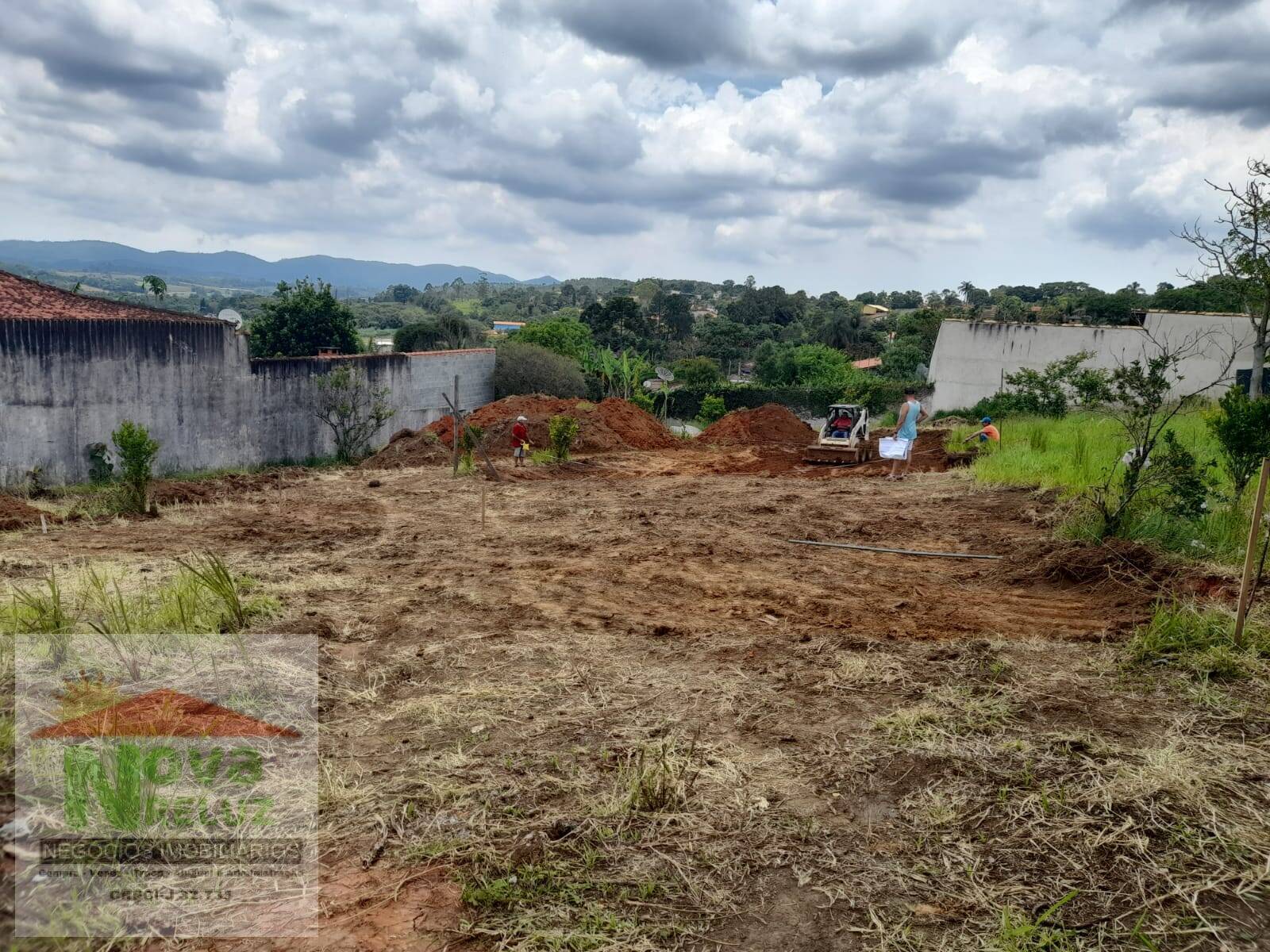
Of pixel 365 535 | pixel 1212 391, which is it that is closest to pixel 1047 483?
pixel 365 535

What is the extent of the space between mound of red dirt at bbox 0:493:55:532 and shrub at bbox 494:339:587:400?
1776 centimetres

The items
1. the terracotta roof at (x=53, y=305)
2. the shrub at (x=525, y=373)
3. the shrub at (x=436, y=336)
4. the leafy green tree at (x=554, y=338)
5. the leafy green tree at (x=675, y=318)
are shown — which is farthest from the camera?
the leafy green tree at (x=675, y=318)

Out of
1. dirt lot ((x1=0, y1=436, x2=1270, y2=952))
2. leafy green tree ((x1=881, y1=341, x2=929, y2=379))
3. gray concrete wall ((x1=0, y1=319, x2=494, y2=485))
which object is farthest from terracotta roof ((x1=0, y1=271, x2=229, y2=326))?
leafy green tree ((x1=881, y1=341, x2=929, y2=379))

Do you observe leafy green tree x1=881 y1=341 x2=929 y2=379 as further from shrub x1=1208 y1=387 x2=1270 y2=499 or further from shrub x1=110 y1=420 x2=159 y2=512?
shrub x1=110 y1=420 x2=159 y2=512

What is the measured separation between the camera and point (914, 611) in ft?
22.4

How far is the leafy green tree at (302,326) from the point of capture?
3525cm

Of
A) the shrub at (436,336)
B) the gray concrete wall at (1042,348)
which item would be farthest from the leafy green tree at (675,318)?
the gray concrete wall at (1042,348)

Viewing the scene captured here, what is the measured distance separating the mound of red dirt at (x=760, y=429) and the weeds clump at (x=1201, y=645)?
723 inches

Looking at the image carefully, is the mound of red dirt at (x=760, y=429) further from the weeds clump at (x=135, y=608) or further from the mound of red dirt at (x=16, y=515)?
the weeds clump at (x=135, y=608)

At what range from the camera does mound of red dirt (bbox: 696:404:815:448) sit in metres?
24.6

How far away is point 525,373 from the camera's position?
28.9 metres

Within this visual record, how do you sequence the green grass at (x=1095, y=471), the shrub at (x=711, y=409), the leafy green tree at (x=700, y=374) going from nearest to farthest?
the green grass at (x=1095, y=471)
the shrub at (x=711, y=409)
the leafy green tree at (x=700, y=374)

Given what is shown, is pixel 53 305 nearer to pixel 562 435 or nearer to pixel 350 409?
pixel 350 409

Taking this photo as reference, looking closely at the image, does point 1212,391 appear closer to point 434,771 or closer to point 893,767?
point 893,767
